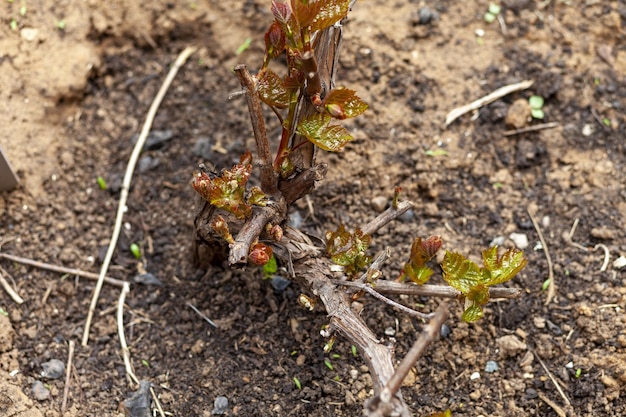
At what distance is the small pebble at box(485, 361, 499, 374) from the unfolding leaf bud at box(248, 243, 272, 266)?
0.85 meters

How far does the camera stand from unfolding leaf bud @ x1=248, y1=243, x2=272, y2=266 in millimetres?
1860

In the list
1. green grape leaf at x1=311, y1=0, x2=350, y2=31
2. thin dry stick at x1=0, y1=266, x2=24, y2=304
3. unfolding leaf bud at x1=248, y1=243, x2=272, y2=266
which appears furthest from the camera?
thin dry stick at x1=0, y1=266, x2=24, y2=304

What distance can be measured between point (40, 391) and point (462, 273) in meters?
1.35

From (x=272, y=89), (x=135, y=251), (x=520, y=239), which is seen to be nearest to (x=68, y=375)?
(x=135, y=251)

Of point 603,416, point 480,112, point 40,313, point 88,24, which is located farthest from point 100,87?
point 603,416

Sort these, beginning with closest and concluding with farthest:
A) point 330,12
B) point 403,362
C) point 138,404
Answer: point 403,362
point 330,12
point 138,404

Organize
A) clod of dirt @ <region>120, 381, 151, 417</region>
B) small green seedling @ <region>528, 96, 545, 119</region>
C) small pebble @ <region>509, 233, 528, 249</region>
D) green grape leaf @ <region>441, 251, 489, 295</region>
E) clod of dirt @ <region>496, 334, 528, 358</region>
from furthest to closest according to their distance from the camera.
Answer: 1. small green seedling @ <region>528, 96, 545, 119</region>
2. small pebble @ <region>509, 233, 528, 249</region>
3. clod of dirt @ <region>496, 334, 528, 358</region>
4. clod of dirt @ <region>120, 381, 151, 417</region>
5. green grape leaf @ <region>441, 251, 489, 295</region>

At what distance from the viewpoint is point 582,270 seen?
2420 mm

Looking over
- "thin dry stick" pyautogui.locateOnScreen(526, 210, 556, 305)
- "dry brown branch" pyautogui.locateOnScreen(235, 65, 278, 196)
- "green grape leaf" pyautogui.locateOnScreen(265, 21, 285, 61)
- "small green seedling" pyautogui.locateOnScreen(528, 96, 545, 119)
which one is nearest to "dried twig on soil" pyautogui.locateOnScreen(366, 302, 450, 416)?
"dry brown branch" pyautogui.locateOnScreen(235, 65, 278, 196)

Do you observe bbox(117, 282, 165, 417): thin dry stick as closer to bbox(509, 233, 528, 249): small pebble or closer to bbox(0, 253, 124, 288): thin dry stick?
bbox(0, 253, 124, 288): thin dry stick

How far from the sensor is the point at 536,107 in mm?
2785

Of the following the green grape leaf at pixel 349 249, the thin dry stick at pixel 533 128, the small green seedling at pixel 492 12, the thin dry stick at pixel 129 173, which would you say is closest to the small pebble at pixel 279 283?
the green grape leaf at pixel 349 249

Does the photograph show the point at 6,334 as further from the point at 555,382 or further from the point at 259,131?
the point at 555,382

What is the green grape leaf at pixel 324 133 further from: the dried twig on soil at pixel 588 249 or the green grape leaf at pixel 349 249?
the dried twig on soil at pixel 588 249
